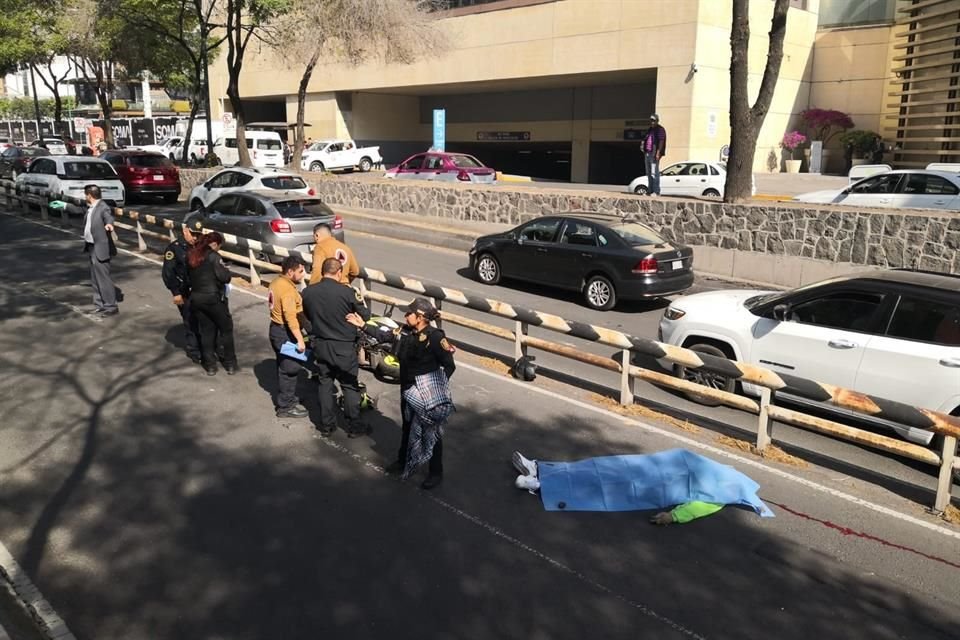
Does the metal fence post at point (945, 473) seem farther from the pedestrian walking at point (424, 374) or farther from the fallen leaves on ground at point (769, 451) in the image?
the pedestrian walking at point (424, 374)

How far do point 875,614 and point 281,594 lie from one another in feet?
11.8

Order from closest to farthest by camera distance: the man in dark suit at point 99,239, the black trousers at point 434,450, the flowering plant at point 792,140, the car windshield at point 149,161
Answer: the black trousers at point 434,450 < the man in dark suit at point 99,239 < the car windshield at point 149,161 < the flowering plant at point 792,140

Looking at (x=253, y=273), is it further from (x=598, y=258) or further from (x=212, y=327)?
(x=598, y=258)

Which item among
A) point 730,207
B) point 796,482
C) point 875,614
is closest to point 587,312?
point 730,207

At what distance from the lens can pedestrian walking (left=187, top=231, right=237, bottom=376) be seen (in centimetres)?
850

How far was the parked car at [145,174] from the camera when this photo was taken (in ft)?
85.4

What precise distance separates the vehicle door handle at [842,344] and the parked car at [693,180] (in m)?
18.9

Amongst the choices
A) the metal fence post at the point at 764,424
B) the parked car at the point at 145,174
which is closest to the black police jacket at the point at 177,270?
the metal fence post at the point at 764,424

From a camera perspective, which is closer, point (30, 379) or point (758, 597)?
point (758, 597)

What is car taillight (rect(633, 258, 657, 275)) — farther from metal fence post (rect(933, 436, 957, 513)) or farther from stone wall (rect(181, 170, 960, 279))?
metal fence post (rect(933, 436, 957, 513))

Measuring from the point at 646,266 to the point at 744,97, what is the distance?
17.9 feet

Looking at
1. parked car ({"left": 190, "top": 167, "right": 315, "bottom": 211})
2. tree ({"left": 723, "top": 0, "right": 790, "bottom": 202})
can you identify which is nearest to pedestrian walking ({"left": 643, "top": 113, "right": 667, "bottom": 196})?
tree ({"left": 723, "top": 0, "right": 790, "bottom": 202})

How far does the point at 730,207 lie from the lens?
16062mm

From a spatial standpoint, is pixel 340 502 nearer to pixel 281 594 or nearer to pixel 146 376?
pixel 281 594
